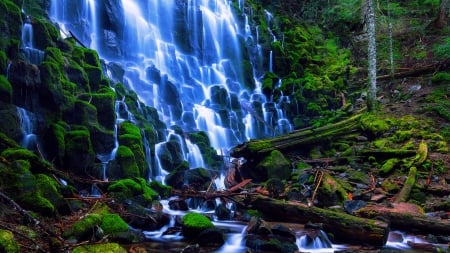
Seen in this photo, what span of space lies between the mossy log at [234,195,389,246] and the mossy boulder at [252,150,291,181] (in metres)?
2.95

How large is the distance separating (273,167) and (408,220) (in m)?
5.10

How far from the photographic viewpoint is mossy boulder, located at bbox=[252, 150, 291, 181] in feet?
42.3

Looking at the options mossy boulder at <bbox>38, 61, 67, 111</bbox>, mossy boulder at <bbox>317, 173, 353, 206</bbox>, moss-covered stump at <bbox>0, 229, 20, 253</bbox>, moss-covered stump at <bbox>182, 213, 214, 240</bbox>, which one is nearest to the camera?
moss-covered stump at <bbox>0, 229, 20, 253</bbox>

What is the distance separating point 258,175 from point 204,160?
278 centimetres

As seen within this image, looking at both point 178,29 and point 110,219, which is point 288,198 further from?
point 178,29

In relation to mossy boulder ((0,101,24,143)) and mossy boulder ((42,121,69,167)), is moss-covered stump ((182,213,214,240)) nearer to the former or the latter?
mossy boulder ((42,121,69,167))

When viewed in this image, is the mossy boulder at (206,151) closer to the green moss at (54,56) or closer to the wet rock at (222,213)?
the wet rock at (222,213)

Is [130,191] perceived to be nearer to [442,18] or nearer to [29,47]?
[29,47]

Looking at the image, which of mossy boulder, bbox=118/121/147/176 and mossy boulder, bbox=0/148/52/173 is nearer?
mossy boulder, bbox=0/148/52/173

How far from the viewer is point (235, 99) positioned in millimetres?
21031

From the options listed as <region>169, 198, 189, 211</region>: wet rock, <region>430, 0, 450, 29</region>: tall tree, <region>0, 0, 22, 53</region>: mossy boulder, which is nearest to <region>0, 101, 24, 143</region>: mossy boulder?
<region>0, 0, 22, 53</region>: mossy boulder

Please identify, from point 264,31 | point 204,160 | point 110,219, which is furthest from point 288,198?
point 264,31

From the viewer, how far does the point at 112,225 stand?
7.67m

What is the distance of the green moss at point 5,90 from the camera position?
1002 cm
